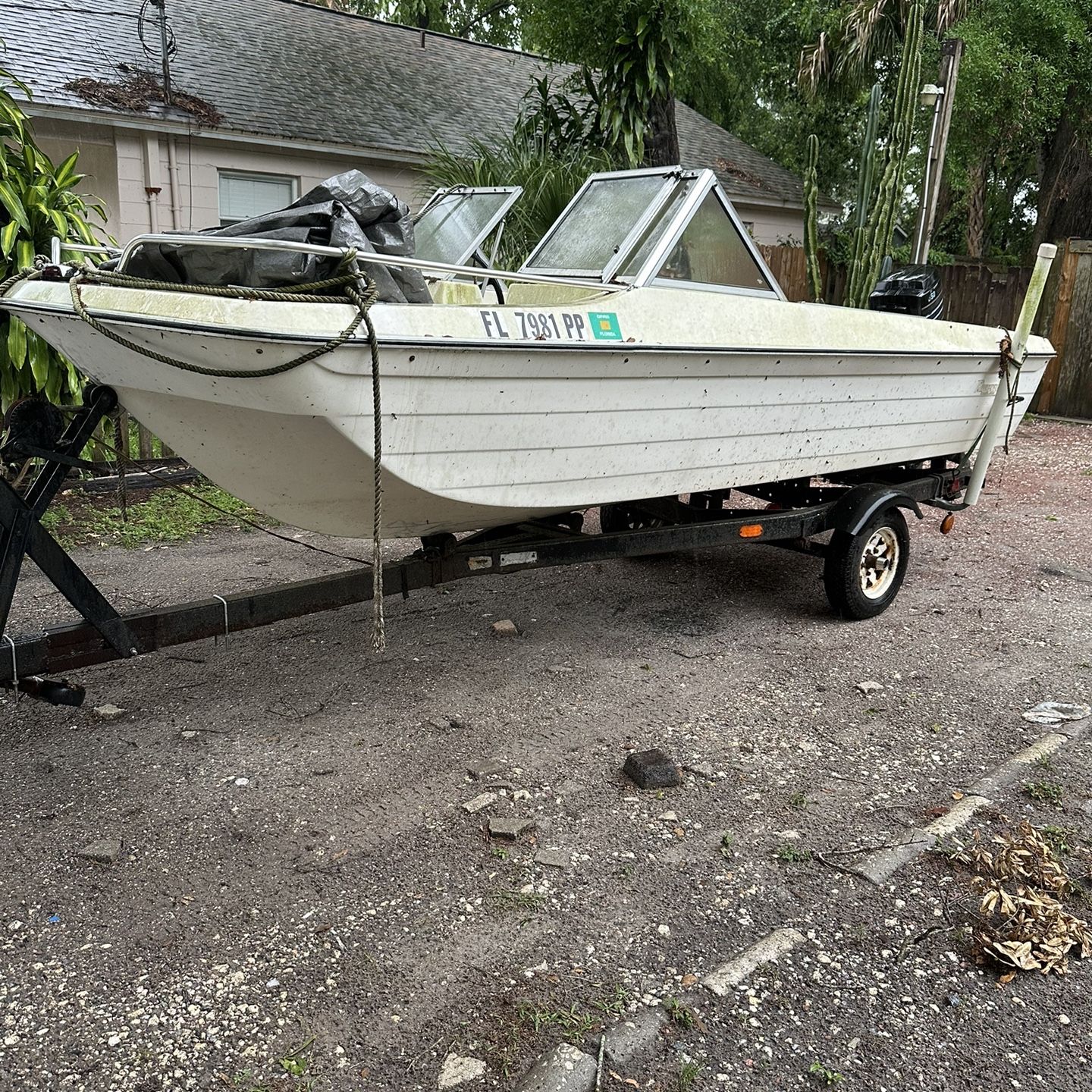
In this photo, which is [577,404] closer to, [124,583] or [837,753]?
[837,753]

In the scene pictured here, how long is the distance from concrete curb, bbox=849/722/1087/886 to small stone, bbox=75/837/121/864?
7.60ft

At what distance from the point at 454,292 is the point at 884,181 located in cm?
780

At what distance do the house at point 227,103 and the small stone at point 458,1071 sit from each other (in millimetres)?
10630

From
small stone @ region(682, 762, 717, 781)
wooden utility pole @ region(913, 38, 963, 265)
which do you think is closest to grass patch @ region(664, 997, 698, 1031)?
small stone @ region(682, 762, 717, 781)

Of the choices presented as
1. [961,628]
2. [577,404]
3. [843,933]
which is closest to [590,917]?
[843,933]

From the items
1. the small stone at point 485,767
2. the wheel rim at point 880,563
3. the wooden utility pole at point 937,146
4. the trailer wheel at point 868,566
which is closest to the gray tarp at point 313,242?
the small stone at point 485,767

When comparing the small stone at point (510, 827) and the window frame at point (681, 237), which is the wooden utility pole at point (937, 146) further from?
the small stone at point (510, 827)

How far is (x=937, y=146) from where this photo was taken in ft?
38.7

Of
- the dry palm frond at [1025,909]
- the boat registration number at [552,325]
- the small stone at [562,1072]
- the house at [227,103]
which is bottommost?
the small stone at [562,1072]

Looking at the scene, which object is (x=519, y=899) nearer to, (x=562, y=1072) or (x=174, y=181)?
(x=562, y=1072)

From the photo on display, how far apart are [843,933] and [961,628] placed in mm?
2937

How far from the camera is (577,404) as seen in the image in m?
3.74

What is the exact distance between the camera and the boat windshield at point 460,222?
5.36 meters

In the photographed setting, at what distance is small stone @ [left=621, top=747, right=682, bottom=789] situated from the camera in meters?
3.60
